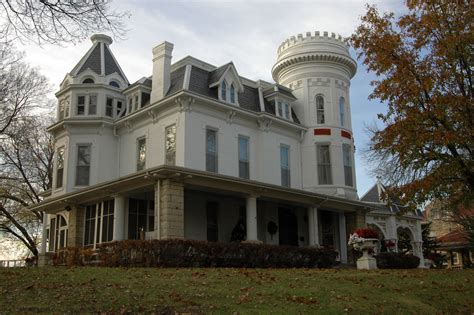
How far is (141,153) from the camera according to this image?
26109 mm

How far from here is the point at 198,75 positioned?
25.8 metres

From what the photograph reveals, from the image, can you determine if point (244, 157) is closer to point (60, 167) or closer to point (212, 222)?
point (212, 222)

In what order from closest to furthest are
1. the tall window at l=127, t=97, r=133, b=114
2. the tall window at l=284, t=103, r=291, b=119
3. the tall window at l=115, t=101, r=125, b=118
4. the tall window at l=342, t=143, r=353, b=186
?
the tall window at l=127, t=97, r=133, b=114
the tall window at l=115, t=101, r=125, b=118
the tall window at l=284, t=103, r=291, b=119
the tall window at l=342, t=143, r=353, b=186

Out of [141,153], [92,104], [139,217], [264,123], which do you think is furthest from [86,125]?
[264,123]

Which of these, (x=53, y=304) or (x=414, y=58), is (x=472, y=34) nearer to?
(x=414, y=58)

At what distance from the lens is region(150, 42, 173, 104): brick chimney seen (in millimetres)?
25375

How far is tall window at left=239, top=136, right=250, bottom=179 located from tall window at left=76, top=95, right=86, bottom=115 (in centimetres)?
864

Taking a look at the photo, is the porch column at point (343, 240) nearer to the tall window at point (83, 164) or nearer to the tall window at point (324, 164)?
the tall window at point (324, 164)

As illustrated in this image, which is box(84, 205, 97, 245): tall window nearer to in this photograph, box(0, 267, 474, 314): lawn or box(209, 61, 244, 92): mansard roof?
box(209, 61, 244, 92): mansard roof

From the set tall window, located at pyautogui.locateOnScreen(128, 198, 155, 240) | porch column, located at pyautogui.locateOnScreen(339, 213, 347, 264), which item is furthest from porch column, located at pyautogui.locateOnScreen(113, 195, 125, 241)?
porch column, located at pyautogui.locateOnScreen(339, 213, 347, 264)

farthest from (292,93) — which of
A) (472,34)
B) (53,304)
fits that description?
(53,304)

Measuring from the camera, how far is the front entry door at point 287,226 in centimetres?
2750

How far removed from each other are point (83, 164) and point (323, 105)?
1386 centimetres

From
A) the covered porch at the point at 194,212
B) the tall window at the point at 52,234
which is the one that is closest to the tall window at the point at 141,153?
the covered porch at the point at 194,212
